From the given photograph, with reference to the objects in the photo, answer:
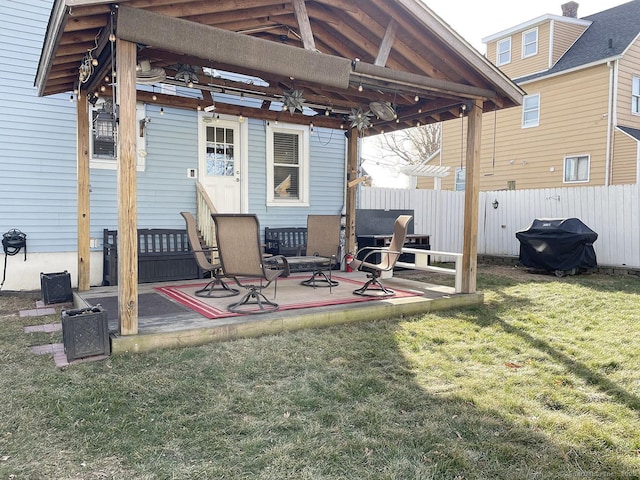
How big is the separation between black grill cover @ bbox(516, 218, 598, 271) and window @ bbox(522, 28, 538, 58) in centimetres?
775

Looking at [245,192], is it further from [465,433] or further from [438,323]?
[465,433]

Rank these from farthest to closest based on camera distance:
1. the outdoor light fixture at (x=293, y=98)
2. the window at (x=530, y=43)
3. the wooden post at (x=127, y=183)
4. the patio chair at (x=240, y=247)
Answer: the window at (x=530, y=43), the outdoor light fixture at (x=293, y=98), the patio chair at (x=240, y=247), the wooden post at (x=127, y=183)

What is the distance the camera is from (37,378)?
320 centimetres

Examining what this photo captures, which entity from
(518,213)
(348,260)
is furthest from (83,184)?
(518,213)

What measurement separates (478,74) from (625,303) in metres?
3.60

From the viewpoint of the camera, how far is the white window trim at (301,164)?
8328mm

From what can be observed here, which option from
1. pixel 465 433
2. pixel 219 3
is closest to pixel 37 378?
pixel 465 433

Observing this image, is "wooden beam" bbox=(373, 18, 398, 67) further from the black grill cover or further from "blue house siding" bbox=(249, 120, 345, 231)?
the black grill cover

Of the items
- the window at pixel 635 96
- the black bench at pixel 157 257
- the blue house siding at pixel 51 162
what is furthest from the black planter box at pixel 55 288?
the window at pixel 635 96

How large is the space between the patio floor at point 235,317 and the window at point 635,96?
392 inches

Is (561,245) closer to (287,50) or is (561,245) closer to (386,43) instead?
(386,43)

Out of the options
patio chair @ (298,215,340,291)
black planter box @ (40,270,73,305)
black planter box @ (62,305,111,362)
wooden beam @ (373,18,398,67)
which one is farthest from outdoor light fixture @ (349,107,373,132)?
black planter box @ (62,305,111,362)

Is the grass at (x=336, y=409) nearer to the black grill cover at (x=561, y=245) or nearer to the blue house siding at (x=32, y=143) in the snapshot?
the blue house siding at (x=32, y=143)

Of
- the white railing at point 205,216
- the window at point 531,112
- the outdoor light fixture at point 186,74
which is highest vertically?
the window at point 531,112
